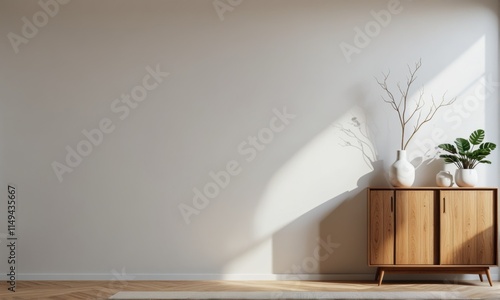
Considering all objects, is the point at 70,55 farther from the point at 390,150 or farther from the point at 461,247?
the point at 461,247

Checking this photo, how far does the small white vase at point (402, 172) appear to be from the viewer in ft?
16.4

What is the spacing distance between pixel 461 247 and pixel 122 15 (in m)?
3.68

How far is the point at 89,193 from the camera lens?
5.27 metres

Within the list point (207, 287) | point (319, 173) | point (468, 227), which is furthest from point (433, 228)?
point (207, 287)

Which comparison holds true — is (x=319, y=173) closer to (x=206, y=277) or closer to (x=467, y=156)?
(x=467, y=156)

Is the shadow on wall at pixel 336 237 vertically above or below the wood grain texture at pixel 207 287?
above

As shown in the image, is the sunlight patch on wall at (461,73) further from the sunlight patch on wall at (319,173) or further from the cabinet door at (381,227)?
Answer: the cabinet door at (381,227)

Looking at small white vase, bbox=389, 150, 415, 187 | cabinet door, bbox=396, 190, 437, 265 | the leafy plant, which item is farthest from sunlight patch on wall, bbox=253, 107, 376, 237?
the leafy plant

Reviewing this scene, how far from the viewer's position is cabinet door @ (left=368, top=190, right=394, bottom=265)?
16.1 ft

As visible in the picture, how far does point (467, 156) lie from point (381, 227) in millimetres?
988

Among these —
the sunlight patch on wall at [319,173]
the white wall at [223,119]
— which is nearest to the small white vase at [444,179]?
the white wall at [223,119]

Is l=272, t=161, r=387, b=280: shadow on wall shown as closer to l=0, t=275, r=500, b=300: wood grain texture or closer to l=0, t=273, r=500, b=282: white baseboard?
l=0, t=273, r=500, b=282: white baseboard

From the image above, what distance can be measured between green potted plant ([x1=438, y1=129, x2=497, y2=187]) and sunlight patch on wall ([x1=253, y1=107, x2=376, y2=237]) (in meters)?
0.69

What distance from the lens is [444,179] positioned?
507 centimetres
